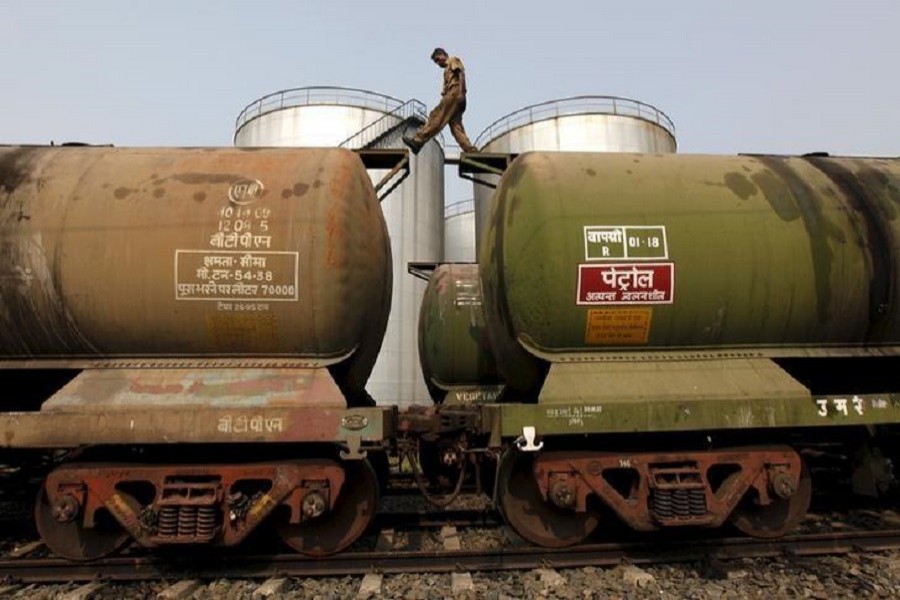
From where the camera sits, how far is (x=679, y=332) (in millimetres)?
5148

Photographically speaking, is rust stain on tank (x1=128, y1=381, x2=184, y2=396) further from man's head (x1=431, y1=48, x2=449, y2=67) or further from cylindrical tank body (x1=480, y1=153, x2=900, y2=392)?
man's head (x1=431, y1=48, x2=449, y2=67)

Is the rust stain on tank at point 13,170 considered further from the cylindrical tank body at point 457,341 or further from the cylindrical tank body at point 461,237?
the cylindrical tank body at point 461,237

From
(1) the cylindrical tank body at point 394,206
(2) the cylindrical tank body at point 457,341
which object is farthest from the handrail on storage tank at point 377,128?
(2) the cylindrical tank body at point 457,341

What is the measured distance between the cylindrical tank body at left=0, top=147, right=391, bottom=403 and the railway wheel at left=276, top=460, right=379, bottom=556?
1.18 m

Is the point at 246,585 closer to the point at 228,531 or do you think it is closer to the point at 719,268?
the point at 228,531

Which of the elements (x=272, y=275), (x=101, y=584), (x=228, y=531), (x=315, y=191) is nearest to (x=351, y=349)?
(x=272, y=275)

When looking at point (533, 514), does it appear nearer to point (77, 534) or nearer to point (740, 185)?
point (740, 185)

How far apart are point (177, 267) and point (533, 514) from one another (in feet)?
13.4

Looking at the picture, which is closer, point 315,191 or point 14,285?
point 14,285

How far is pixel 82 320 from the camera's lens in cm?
486

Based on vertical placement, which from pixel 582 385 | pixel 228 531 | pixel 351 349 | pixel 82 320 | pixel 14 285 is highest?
pixel 14 285

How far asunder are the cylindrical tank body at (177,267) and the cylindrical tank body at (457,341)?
4238 millimetres

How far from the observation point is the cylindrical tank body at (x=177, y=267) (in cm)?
486

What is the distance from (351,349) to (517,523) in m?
2.33
